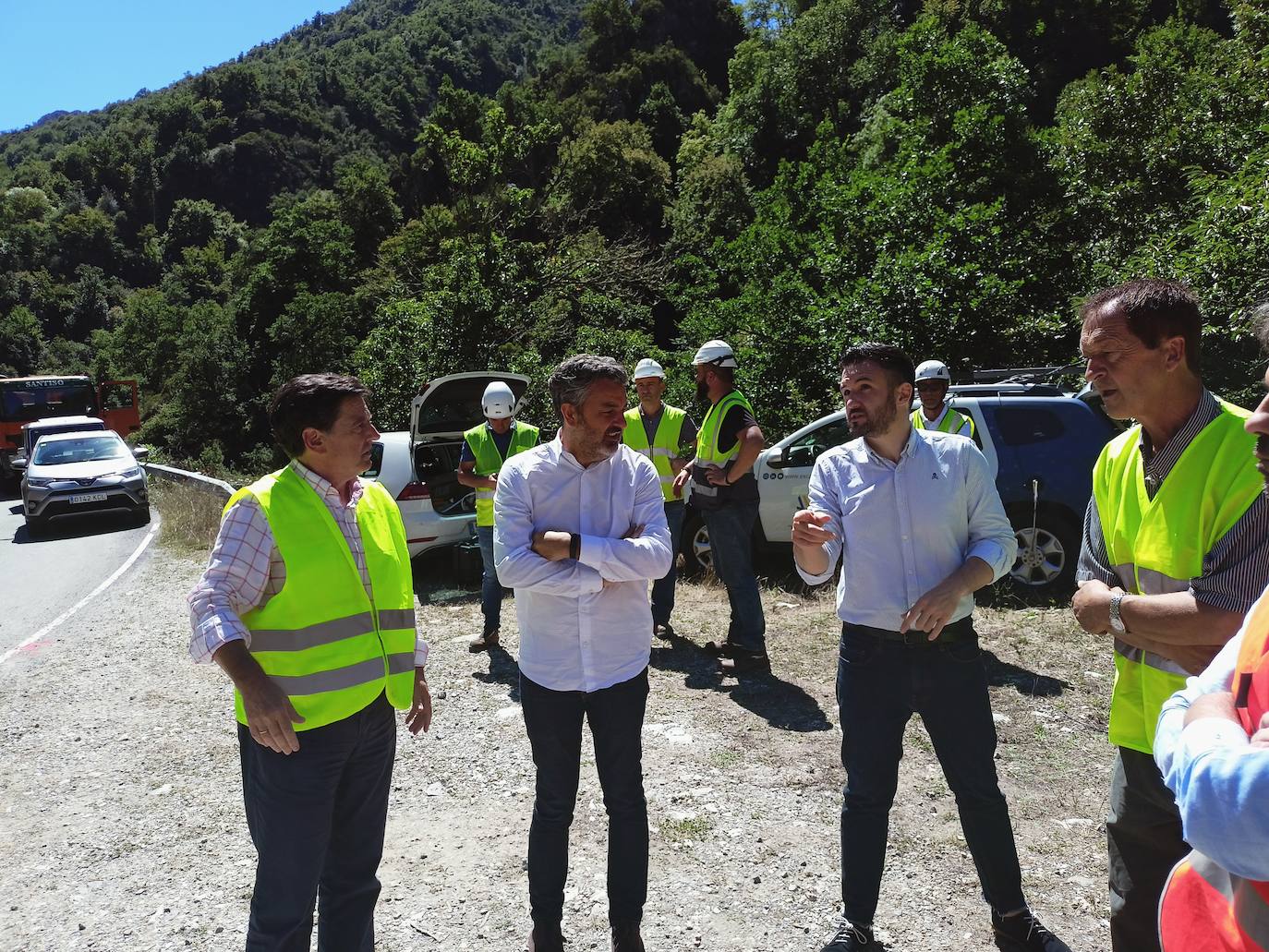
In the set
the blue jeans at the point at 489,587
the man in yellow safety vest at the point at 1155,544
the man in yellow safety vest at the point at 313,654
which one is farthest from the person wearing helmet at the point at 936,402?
the man in yellow safety vest at the point at 313,654

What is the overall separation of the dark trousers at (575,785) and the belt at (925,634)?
0.82 m

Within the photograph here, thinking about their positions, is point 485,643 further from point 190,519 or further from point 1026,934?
point 190,519

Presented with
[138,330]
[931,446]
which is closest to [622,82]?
[138,330]

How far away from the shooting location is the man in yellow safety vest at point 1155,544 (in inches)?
79.3

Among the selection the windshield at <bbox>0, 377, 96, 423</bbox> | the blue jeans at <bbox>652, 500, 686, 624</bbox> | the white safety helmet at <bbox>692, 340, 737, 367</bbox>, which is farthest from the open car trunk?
the windshield at <bbox>0, 377, 96, 423</bbox>

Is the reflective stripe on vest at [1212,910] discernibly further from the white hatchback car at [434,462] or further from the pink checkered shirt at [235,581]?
the white hatchback car at [434,462]

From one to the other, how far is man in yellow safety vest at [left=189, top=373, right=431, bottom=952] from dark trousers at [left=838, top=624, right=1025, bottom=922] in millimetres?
1467

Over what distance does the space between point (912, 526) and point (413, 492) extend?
641cm

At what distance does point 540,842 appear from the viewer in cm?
289

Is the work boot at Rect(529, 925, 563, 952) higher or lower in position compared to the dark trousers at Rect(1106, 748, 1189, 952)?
lower

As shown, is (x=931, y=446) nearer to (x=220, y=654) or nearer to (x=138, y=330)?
(x=220, y=654)

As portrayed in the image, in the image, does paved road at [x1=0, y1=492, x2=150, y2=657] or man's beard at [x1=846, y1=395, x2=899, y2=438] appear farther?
paved road at [x1=0, y1=492, x2=150, y2=657]

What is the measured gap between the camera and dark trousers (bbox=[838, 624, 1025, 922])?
2.78m

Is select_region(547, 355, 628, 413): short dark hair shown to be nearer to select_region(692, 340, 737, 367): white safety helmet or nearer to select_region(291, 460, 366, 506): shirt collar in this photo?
select_region(291, 460, 366, 506): shirt collar
